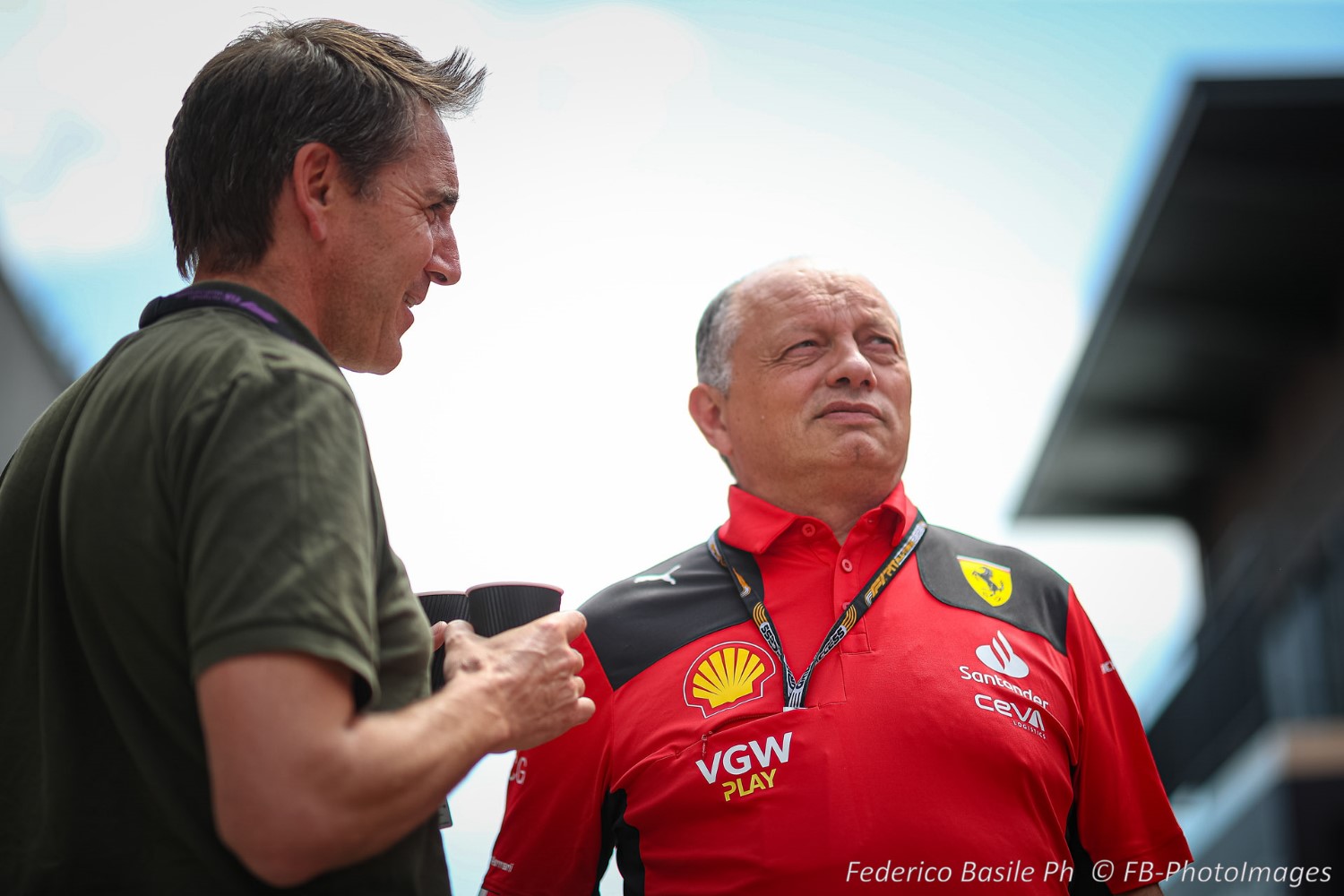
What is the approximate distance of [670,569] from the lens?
3.36m

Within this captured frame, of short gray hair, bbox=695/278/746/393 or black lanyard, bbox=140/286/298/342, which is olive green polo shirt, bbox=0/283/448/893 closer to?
black lanyard, bbox=140/286/298/342

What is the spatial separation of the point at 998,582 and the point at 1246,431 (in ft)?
32.8

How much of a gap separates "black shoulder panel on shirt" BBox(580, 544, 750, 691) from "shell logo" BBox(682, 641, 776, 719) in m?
0.09

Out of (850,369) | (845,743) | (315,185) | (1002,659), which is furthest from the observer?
(850,369)

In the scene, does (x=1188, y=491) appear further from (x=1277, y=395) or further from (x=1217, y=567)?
(x=1277, y=395)

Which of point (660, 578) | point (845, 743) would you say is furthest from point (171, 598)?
point (660, 578)

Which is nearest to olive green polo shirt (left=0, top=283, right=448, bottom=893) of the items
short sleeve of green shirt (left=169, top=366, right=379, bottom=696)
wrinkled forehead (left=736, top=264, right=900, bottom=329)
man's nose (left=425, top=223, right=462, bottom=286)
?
short sleeve of green shirt (left=169, top=366, right=379, bottom=696)

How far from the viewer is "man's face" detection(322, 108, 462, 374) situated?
2.07 meters

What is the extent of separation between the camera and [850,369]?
3396 mm

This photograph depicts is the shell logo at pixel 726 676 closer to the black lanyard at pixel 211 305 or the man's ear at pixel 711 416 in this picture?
the man's ear at pixel 711 416

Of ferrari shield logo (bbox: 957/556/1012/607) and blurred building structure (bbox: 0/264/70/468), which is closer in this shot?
ferrari shield logo (bbox: 957/556/1012/607)

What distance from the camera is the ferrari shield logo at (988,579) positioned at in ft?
10.2

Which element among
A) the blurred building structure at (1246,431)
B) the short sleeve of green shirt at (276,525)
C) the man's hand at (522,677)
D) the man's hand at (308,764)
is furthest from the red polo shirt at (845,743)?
the blurred building structure at (1246,431)

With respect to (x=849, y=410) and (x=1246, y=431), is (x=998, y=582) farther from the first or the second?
(x=1246, y=431)
